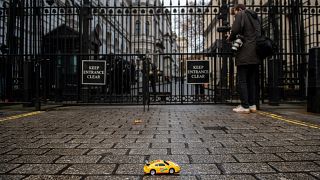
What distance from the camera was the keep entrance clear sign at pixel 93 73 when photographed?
9.01 meters

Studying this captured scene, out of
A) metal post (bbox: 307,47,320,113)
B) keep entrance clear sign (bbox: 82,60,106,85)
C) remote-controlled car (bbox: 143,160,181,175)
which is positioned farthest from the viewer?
keep entrance clear sign (bbox: 82,60,106,85)

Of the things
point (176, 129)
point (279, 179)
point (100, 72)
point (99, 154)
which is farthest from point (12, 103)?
point (279, 179)

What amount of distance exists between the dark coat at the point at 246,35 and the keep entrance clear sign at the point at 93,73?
14.3 feet

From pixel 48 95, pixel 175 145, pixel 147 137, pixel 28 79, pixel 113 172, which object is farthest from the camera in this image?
pixel 48 95

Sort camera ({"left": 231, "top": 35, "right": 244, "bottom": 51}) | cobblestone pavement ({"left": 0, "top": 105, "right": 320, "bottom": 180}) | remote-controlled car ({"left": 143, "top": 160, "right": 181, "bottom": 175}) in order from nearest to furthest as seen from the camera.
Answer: remote-controlled car ({"left": 143, "top": 160, "right": 181, "bottom": 175}) → cobblestone pavement ({"left": 0, "top": 105, "right": 320, "bottom": 180}) → camera ({"left": 231, "top": 35, "right": 244, "bottom": 51})

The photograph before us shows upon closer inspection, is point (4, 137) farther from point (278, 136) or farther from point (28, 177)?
point (278, 136)

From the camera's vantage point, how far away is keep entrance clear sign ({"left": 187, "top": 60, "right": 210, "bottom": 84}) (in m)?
9.02

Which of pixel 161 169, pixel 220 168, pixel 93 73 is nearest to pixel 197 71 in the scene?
pixel 93 73

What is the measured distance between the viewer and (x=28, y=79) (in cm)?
801

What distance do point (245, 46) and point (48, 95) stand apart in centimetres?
693

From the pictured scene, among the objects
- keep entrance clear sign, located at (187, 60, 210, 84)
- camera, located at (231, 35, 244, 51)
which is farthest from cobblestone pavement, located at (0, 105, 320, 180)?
keep entrance clear sign, located at (187, 60, 210, 84)

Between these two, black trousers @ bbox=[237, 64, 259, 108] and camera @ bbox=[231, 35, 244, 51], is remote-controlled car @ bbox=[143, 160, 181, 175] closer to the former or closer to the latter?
black trousers @ bbox=[237, 64, 259, 108]

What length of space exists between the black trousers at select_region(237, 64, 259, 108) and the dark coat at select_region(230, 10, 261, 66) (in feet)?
0.80

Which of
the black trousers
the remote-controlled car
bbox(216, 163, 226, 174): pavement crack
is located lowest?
bbox(216, 163, 226, 174): pavement crack
